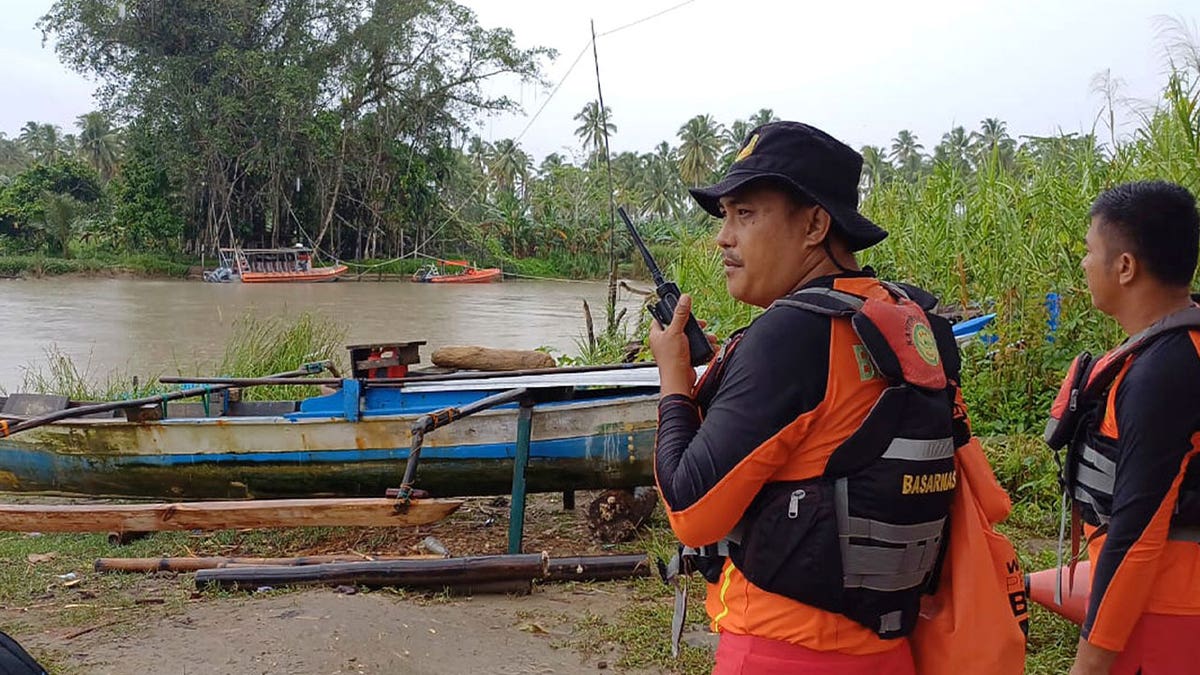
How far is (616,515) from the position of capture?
211 inches

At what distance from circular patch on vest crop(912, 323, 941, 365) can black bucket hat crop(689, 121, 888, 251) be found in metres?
0.17

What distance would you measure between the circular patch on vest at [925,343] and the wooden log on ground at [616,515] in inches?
161

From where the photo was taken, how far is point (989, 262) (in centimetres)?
630

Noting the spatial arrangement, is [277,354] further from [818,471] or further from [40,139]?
[40,139]

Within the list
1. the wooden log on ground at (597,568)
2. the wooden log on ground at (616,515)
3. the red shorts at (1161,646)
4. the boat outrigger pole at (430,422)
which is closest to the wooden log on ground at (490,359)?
the wooden log on ground at (616,515)

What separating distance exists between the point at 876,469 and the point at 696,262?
308 inches

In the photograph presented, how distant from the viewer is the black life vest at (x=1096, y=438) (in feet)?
5.23

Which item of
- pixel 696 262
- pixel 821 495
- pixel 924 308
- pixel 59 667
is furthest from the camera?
pixel 696 262

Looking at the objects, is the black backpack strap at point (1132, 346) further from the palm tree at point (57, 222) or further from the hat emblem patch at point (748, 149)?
the palm tree at point (57, 222)

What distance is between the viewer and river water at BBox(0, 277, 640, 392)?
54.4 feet

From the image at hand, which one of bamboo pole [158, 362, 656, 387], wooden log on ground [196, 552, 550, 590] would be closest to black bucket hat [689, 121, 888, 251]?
wooden log on ground [196, 552, 550, 590]

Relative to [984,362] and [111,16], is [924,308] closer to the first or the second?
[984,362]

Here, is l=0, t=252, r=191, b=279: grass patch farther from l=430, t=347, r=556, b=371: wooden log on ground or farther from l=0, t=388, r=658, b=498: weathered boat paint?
l=430, t=347, r=556, b=371: wooden log on ground

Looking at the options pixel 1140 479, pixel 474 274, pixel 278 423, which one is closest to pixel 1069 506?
pixel 1140 479
